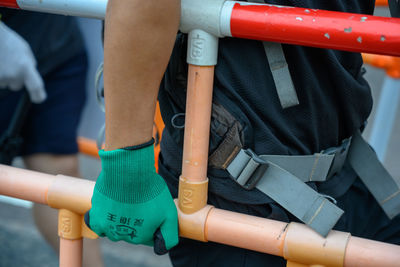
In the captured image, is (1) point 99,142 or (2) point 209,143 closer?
(2) point 209,143

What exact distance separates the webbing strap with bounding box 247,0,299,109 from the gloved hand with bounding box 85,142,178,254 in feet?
0.90

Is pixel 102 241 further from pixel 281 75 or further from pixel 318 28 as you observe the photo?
pixel 318 28

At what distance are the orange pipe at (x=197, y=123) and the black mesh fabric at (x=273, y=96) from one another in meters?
0.05

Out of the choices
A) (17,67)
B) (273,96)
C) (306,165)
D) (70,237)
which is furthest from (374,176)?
(17,67)

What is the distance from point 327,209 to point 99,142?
2.27 feet

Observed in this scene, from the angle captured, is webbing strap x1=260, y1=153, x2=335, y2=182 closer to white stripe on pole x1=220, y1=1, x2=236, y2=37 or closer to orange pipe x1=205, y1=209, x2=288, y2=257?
orange pipe x1=205, y1=209, x2=288, y2=257

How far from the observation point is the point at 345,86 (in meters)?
1.11

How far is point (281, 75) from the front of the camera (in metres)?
1.06

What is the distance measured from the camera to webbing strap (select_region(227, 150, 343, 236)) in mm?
1046

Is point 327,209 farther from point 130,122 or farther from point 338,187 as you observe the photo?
point 130,122

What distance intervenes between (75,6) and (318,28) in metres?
0.48

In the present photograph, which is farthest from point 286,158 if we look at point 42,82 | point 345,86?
point 42,82

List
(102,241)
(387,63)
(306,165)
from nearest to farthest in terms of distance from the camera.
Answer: (306,165), (387,63), (102,241)

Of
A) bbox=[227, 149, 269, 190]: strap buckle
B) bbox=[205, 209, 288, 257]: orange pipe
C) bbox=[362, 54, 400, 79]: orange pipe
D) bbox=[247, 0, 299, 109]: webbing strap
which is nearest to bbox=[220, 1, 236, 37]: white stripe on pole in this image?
bbox=[247, 0, 299, 109]: webbing strap
